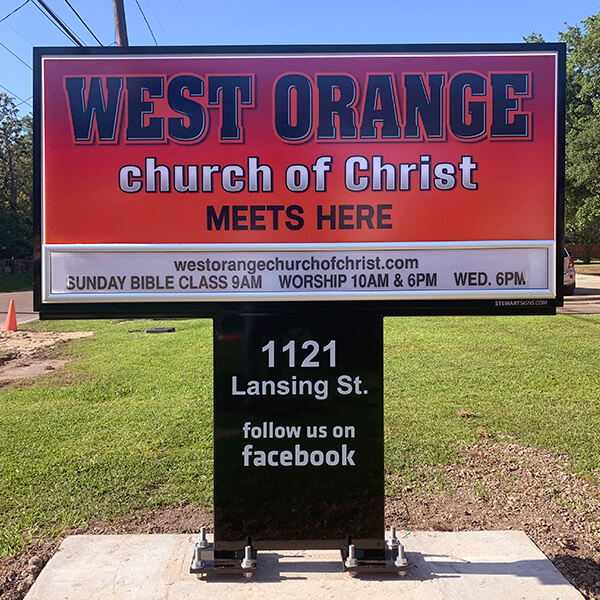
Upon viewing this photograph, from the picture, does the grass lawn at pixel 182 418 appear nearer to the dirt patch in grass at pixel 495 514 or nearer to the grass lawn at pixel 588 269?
the dirt patch in grass at pixel 495 514

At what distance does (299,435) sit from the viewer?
3.26 m

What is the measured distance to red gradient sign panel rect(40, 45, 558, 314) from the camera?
3.14 metres

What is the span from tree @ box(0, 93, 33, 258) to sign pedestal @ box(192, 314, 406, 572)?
47143 mm

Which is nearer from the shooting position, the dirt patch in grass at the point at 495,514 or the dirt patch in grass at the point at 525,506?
the dirt patch in grass at the point at 495,514

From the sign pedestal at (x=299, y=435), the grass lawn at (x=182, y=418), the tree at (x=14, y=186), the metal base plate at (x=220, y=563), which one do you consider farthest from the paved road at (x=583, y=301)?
the tree at (x=14, y=186)

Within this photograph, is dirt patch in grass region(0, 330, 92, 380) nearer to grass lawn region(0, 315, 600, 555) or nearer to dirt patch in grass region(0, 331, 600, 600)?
grass lawn region(0, 315, 600, 555)

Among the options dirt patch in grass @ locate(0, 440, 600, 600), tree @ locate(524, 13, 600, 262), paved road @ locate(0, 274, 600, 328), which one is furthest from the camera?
tree @ locate(524, 13, 600, 262)

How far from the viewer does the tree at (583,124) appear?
30938 mm

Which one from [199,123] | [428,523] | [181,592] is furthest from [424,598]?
[199,123]

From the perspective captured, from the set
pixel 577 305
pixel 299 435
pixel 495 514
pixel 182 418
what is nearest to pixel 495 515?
pixel 495 514

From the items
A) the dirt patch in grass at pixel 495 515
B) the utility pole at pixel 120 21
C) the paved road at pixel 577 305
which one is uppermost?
the utility pole at pixel 120 21

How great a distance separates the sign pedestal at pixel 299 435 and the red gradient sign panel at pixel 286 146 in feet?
1.65

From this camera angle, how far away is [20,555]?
3473 millimetres

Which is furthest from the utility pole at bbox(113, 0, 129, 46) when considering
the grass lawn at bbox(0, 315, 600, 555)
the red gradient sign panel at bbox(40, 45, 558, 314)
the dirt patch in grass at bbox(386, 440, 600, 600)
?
the dirt patch in grass at bbox(386, 440, 600, 600)
